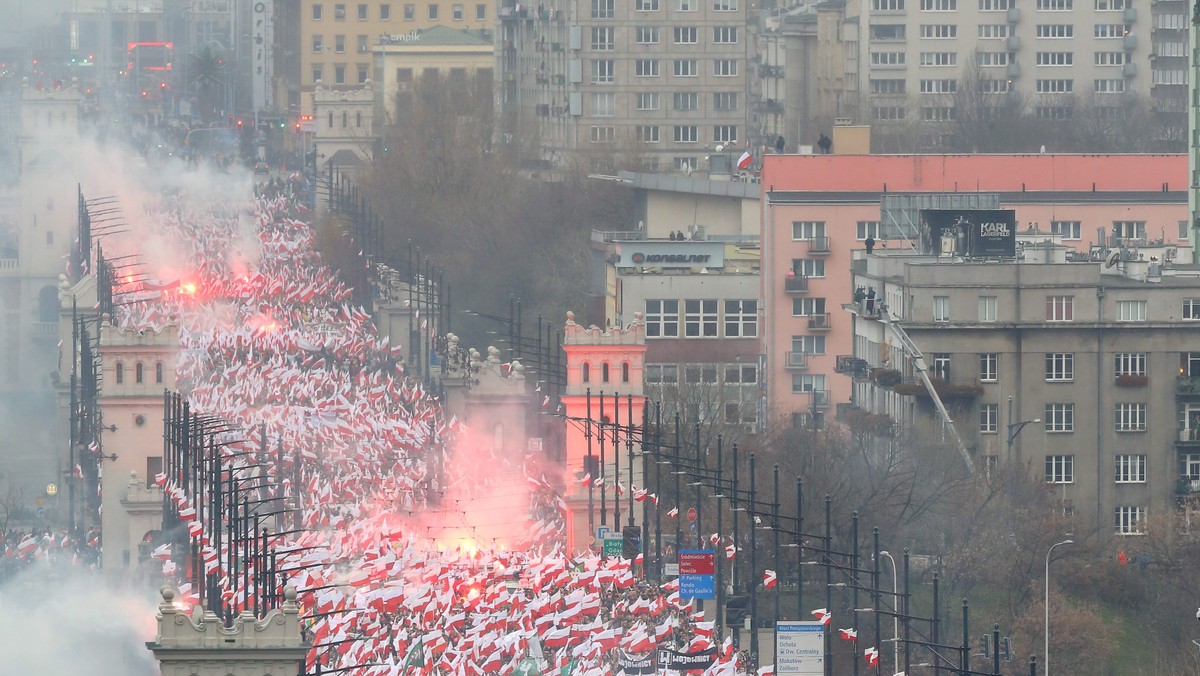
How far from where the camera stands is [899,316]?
3920 inches

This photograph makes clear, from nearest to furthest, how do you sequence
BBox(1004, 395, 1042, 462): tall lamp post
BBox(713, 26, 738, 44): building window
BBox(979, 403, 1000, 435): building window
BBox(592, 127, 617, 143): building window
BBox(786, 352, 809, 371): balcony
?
BBox(1004, 395, 1042, 462): tall lamp post < BBox(979, 403, 1000, 435): building window < BBox(786, 352, 809, 371): balcony < BBox(592, 127, 617, 143): building window < BBox(713, 26, 738, 44): building window

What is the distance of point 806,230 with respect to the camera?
120 meters

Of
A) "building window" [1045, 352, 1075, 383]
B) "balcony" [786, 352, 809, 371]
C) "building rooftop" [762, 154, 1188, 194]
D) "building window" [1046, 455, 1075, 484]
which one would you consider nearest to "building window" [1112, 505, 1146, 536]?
"building window" [1046, 455, 1075, 484]

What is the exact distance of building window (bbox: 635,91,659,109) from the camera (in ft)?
586

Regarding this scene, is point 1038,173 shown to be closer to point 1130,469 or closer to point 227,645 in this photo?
point 1130,469

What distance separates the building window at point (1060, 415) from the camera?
9588cm

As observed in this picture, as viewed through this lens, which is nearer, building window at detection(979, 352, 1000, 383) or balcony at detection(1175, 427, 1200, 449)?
balcony at detection(1175, 427, 1200, 449)

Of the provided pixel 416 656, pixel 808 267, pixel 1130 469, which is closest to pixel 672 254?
pixel 808 267

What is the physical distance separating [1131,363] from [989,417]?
12.8 feet

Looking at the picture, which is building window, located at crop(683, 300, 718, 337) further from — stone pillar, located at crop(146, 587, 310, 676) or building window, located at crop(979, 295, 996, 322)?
stone pillar, located at crop(146, 587, 310, 676)

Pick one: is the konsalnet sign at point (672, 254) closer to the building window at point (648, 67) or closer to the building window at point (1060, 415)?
the building window at point (1060, 415)

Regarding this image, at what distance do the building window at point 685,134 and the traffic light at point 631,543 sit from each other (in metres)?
87.9

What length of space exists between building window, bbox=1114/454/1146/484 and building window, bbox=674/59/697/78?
83.7 meters

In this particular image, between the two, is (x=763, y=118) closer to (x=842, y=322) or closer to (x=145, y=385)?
(x=842, y=322)
